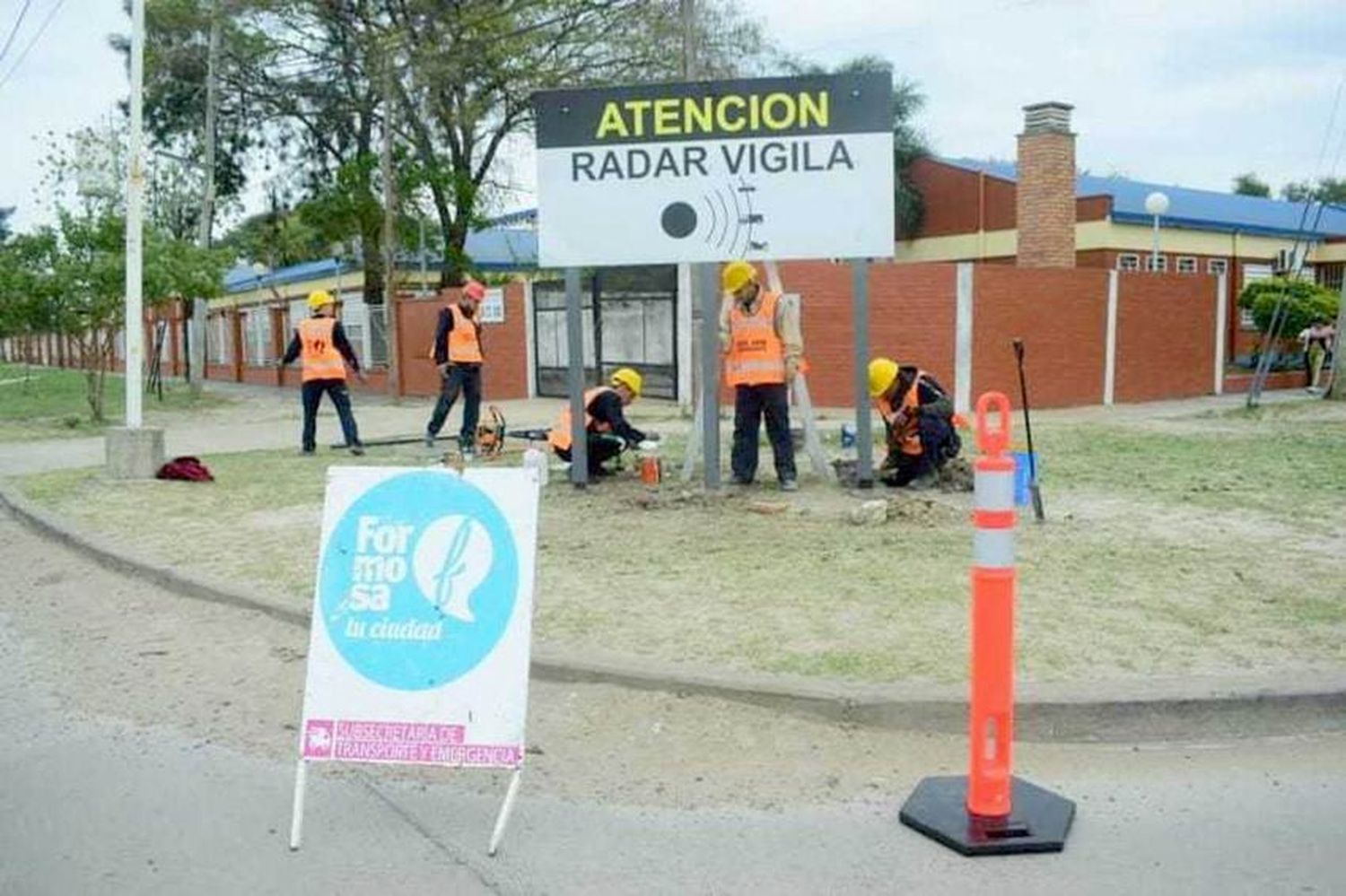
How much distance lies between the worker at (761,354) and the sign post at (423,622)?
585 cm

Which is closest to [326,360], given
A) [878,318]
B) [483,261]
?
[878,318]

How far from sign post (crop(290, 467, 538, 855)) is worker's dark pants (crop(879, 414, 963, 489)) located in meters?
6.31

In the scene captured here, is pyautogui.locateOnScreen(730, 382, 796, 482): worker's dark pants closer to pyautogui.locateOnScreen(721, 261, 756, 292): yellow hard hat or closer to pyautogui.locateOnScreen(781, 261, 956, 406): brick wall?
pyautogui.locateOnScreen(721, 261, 756, 292): yellow hard hat

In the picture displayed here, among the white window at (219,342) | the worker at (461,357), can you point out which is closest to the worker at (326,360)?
the worker at (461,357)

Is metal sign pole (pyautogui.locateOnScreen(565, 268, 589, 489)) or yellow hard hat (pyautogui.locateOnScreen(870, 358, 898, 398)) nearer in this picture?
yellow hard hat (pyautogui.locateOnScreen(870, 358, 898, 398))

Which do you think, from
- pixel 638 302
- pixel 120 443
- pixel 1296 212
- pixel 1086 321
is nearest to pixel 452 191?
pixel 638 302

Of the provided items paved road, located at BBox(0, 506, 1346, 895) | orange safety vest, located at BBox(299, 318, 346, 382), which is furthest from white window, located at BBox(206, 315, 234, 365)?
paved road, located at BBox(0, 506, 1346, 895)

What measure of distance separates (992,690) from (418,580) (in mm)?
1897

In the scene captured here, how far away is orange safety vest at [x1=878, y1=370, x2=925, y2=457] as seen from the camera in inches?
398

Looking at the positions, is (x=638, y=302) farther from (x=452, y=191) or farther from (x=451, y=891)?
(x=451, y=891)

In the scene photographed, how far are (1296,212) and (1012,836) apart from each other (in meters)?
36.7

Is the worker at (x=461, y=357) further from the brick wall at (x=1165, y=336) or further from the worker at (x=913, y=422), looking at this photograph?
the brick wall at (x=1165, y=336)

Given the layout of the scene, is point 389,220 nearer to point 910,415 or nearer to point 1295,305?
point 910,415

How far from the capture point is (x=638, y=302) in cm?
2092
